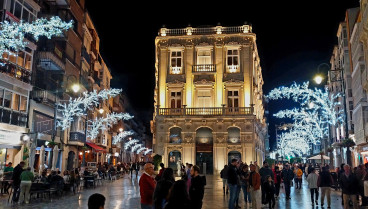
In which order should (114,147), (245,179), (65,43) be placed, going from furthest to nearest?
(114,147)
(65,43)
(245,179)

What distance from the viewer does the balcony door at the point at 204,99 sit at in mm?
40156

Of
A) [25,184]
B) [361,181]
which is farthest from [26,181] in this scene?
[361,181]

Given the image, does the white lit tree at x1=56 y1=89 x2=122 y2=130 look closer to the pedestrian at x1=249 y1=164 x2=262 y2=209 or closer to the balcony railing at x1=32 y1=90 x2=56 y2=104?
the balcony railing at x1=32 y1=90 x2=56 y2=104

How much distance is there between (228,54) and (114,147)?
1299 inches

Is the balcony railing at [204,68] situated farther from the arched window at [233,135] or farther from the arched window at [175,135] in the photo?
the arched window at [233,135]

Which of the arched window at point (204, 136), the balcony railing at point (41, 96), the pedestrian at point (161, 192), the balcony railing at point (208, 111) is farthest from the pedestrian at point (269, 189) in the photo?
the arched window at point (204, 136)

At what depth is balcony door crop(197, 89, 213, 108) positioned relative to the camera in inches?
1581

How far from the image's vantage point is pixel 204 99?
40.4 metres

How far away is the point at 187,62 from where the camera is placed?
135 feet

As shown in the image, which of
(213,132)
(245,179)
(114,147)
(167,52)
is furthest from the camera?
(114,147)

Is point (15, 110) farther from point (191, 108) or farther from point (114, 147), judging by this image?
point (114, 147)

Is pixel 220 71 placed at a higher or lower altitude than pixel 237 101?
higher

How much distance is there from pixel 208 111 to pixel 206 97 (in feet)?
6.72

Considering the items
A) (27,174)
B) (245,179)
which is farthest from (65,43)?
(245,179)
